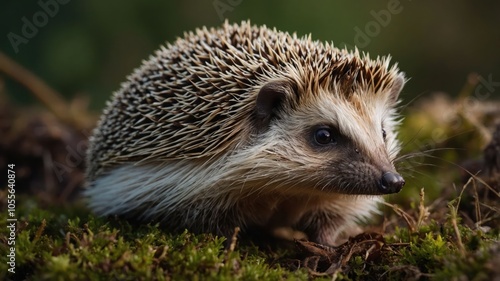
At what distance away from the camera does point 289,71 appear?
364 centimetres

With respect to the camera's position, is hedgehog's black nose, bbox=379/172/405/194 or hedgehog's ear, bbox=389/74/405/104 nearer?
hedgehog's black nose, bbox=379/172/405/194

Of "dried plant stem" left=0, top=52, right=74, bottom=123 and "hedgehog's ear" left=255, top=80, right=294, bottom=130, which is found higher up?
"dried plant stem" left=0, top=52, right=74, bottom=123

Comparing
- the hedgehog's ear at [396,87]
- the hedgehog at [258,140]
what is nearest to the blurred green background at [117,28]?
the hedgehog's ear at [396,87]

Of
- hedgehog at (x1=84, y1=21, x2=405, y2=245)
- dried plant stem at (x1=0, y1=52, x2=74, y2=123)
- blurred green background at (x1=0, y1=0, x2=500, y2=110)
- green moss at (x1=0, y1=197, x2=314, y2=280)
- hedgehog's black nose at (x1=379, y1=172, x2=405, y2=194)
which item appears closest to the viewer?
green moss at (x1=0, y1=197, x2=314, y2=280)

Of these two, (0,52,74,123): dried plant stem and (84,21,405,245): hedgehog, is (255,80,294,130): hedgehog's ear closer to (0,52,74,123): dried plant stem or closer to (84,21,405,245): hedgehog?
(84,21,405,245): hedgehog

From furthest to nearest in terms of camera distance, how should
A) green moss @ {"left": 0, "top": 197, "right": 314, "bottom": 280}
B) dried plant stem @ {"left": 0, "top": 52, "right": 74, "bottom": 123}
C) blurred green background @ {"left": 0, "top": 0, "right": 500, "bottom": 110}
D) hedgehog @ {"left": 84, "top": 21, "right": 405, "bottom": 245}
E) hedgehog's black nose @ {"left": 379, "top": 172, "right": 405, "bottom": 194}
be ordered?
1. blurred green background @ {"left": 0, "top": 0, "right": 500, "bottom": 110}
2. dried plant stem @ {"left": 0, "top": 52, "right": 74, "bottom": 123}
3. hedgehog @ {"left": 84, "top": 21, "right": 405, "bottom": 245}
4. hedgehog's black nose @ {"left": 379, "top": 172, "right": 405, "bottom": 194}
5. green moss @ {"left": 0, "top": 197, "right": 314, "bottom": 280}

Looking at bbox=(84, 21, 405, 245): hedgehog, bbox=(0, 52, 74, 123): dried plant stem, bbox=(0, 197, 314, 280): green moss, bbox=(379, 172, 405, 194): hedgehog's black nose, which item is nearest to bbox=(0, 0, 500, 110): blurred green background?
bbox=(0, 52, 74, 123): dried plant stem

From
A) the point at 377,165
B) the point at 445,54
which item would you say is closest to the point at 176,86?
the point at 377,165

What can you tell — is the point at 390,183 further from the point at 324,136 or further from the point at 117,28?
the point at 117,28

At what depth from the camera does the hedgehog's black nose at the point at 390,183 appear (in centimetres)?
328

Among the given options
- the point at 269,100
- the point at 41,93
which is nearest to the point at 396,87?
the point at 269,100

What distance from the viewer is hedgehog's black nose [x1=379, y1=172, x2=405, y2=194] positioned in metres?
3.28

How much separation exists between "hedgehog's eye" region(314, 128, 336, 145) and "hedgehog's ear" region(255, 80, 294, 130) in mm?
306

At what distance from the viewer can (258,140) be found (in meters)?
3.72
